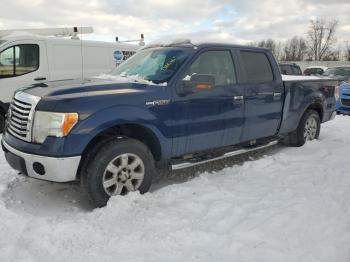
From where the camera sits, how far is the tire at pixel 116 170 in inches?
154

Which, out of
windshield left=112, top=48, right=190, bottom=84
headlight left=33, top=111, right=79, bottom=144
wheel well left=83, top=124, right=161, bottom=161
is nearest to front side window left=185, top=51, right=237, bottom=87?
windshield left=112, top=48, right=190, bottom=84

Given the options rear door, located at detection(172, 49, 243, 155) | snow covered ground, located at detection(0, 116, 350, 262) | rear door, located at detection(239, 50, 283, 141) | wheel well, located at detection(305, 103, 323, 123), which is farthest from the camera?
wheel well, located at detection(305, 103, 323, 123)

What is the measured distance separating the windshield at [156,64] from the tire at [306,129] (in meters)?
2.97

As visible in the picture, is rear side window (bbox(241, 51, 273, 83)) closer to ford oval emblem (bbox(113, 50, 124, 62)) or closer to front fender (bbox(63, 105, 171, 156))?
front fender (bbox(63, 105, 171, 156))

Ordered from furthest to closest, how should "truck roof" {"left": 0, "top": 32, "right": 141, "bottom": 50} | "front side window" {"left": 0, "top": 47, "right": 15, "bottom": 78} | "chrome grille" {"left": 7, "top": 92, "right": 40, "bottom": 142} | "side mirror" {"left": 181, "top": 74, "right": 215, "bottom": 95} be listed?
"truck roof" {"left": 0, "top": 32, "right": 141, "bottom": 50} < "front side window" {"left": 0, "top": 47, "right": 15, "bottom": 78} < "side mirror" {"left": 181, "top": 74, "right": 215, "bottom": 95} < "chrome grille" {"left": 7, "top": 92, "right": 40, "bottom": 142}

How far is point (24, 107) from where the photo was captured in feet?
13.0

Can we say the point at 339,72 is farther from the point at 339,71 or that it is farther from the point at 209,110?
the point at 209,110

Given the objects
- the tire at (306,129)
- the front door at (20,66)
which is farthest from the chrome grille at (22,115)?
the tire at (306,129)

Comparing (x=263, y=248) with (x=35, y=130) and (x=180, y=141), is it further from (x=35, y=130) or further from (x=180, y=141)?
(x=35, y=130)

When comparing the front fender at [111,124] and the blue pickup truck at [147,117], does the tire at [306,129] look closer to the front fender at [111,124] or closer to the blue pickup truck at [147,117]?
the blue pickup truck at [147,117]

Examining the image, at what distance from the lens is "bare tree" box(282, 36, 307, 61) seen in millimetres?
86000

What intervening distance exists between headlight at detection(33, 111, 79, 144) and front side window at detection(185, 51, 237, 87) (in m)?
1.64

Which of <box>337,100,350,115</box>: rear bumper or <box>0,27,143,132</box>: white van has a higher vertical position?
<box>0,27,143,132</box>: white van

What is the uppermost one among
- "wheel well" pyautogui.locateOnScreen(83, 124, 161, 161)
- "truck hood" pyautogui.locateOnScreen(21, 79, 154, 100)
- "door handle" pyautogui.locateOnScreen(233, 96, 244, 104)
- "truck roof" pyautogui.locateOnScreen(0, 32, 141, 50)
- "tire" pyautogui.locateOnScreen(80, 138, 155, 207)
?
"truck roof" pyautogui.locateOnScreen(0, 32, 141, 50)
